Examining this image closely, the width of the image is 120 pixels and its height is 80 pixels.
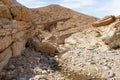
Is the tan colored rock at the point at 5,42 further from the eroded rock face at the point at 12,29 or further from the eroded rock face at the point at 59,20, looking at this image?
the eroded rock face at the point at 59,20

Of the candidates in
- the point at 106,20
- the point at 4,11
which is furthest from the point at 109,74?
the point at 106,20

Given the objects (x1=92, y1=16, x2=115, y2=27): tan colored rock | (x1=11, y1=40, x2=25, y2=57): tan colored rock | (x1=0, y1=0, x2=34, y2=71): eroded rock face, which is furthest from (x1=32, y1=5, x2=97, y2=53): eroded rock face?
(x1=11, y1=40, x2=25, y2=57): tan colored rock

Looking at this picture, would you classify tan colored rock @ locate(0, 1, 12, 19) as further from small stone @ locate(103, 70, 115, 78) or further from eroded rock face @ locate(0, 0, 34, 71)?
small stone @ locate(103, 70, 115, 78)

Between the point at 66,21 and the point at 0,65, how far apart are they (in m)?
24.9

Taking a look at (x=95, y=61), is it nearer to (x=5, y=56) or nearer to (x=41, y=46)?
(x=41, y=46)

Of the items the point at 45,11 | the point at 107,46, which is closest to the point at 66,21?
the point at 45,11

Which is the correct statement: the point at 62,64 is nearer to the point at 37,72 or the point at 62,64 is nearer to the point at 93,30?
the point at 37,72

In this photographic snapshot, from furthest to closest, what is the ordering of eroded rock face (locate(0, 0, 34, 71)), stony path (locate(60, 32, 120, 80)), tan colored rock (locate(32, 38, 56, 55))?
1. tan colored rock (locate(32, 38, 56, 55))
2. stony path (locate(60, 32, 120, 80))
3. eroded rock face (locate(0, 0, 34, 71))

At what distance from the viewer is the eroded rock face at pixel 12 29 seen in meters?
14.8

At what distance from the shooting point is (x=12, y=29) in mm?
15578

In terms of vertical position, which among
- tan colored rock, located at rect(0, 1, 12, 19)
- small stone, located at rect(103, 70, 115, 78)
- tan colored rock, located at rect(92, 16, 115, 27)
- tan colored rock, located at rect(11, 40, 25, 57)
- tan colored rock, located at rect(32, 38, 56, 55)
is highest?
tan colored rock, located at rect(0, 1, 12, 19)

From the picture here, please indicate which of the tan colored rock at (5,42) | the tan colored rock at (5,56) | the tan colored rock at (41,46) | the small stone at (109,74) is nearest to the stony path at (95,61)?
the small stone at (109,74)

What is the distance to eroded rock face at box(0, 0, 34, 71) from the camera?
1479cm

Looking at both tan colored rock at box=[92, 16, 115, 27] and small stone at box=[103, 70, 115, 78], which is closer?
small stone at box=[103, 70, 115, 78]
